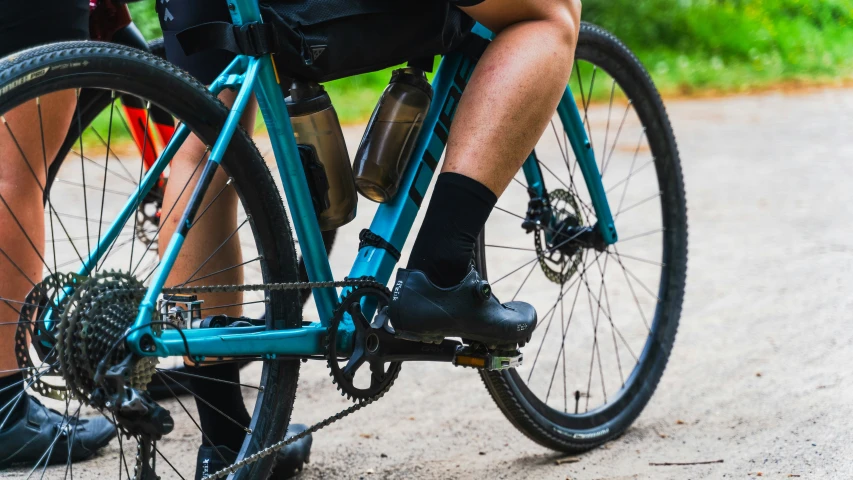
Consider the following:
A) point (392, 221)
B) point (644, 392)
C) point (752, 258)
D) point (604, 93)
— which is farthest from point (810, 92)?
point (392, 221)

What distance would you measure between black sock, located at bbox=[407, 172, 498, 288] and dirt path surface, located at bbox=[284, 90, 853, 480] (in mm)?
727

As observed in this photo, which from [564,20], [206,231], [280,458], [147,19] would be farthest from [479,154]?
[147,19]

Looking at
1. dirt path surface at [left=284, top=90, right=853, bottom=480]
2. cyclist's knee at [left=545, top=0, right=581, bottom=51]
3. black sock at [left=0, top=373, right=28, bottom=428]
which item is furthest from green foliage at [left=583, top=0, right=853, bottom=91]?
black sock at [left=0, top=373, right=28, bottom=428]

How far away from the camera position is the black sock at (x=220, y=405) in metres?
2.30

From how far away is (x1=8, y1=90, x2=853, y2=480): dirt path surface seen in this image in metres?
2.67

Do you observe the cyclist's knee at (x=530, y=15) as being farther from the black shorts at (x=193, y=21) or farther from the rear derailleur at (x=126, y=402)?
the rear derailleur at (x=126, y=402)

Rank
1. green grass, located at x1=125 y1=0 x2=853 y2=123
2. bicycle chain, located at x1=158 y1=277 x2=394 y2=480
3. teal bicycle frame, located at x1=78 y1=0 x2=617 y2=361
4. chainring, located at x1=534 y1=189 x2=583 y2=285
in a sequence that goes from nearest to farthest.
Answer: teal bicycle frame, located at x1=78 y1=0 x2=617 y2=361, bicycle chain, located at x1=158 y1=277 x2=394 y2=480, chainring, located at x1=534 y1=189 x2=583 y2=285, green grass, located at x1=125 y1=0 x2=853 y2=123

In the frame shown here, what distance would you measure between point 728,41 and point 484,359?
11.8m

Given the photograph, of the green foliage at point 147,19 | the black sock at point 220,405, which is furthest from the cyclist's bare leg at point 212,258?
the green foliage at point 147,19

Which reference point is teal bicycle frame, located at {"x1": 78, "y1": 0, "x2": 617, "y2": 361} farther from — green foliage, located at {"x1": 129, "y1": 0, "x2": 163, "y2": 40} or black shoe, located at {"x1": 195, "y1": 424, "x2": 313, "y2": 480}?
green foliage, located at {"x1": 129, "y1": 0, "x2": 163, "y2": 40}

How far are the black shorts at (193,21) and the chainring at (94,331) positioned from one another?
25.9 inches

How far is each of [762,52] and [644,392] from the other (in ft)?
35.6

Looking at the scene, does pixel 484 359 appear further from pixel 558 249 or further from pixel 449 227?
pixel 558 249

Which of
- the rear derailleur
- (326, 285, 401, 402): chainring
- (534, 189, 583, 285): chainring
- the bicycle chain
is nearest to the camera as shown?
the rear derailleur
